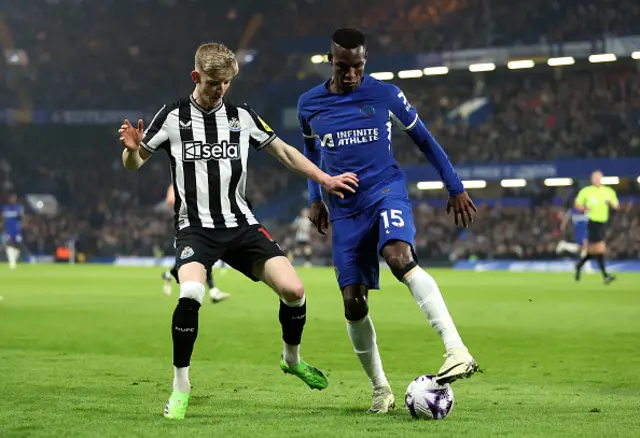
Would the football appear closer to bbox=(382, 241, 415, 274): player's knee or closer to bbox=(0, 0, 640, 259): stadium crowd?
bbox=(382, 241, 415, 274): player's knee

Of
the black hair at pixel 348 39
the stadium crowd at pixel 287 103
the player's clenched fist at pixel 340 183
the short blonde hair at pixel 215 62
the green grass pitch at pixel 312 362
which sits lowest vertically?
the green grass pitch at pixel 312 362

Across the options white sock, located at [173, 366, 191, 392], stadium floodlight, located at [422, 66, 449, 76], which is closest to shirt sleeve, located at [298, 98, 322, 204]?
white sock, located at [173, 366, 191, 392]

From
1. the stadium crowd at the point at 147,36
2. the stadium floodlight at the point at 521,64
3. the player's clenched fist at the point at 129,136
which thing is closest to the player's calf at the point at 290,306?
the player's clenched fist at the point at 129,136

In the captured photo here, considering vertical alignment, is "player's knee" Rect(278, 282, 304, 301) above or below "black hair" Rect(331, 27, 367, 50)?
below

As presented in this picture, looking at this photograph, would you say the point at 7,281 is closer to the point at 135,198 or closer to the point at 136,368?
the point at 136,368

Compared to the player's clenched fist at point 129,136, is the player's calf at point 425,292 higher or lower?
lower

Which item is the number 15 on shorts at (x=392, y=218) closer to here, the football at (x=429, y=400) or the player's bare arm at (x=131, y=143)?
the football at (x=429, y=400)

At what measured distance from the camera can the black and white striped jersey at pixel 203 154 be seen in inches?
235

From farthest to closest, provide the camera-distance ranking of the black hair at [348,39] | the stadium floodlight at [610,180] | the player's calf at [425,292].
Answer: the stadium floodlight at [610,180] < the black hair at [348,39] < the player's calf at [425,292]

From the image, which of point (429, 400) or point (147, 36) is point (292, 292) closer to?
point (429, 400)

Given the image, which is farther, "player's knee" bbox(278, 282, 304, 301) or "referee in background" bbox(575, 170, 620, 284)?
"referee in background" bbox(575, 170, 620, 284)

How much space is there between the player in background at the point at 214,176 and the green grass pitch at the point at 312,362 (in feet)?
2.51

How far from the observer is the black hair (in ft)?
19.4

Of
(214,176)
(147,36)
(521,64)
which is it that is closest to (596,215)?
(521,64)
